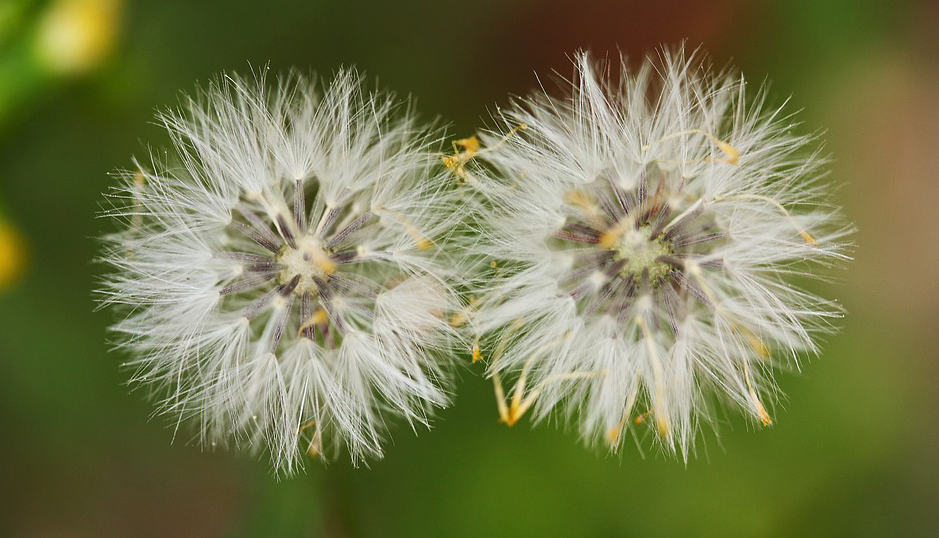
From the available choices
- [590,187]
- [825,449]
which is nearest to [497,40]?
[590,187]

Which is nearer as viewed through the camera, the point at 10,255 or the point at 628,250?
the point at 628,250

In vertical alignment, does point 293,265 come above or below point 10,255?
below

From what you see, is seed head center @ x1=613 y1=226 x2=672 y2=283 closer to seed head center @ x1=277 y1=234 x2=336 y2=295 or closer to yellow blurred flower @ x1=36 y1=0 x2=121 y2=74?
seed head center @ x1=277 y1=234 x2=336 y2=295

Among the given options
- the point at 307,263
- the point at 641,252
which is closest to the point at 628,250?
the point at 641,252

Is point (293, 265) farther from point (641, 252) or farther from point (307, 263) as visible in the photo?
point (641, 252)

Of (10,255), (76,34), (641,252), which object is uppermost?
(76,34)

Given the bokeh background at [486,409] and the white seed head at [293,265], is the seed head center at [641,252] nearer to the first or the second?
the white seed head at [293,265]
